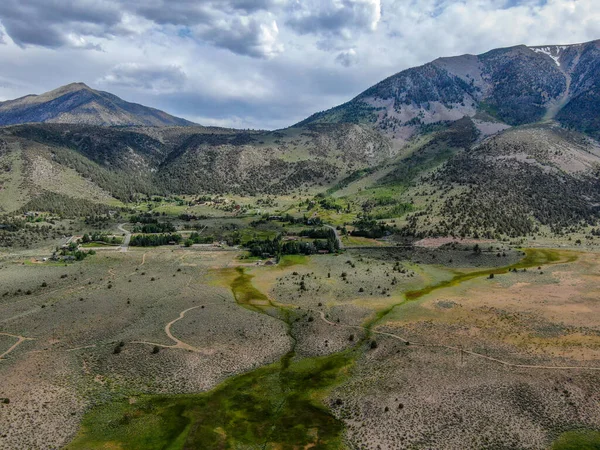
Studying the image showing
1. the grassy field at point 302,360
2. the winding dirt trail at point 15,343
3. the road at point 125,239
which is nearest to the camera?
the grassy field at point 302,360

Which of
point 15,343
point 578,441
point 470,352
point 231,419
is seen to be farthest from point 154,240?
point 578,441

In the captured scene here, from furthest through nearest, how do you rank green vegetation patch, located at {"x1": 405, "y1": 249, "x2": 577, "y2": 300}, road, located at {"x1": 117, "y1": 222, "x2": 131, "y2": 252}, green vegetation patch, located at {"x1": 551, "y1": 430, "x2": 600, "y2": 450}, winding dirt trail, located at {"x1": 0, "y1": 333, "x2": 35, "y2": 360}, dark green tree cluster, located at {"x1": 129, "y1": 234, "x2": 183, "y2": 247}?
dark green tree cluster, located at {"x1": 129, "y1": 234, "x2": 183, "y2": 247} < road, located at {"x1": 117, "y1": 222, "x2": 131, "y2": 252} < green vegetation patch, located at {"x1": 405, "y1": 249, "x2": 577, "y2": 300} < winding dirt trail, located at {"x1": 0, "y1": 333, "x2": 35, "y2": 360} < green vegetation patch, located at {"x1": 551, "y1": 430, "x2": 600, "y2": 450}

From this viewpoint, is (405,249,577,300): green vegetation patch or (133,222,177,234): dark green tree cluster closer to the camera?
(405,249,577,300): green vegetation patch

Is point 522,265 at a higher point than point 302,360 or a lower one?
higher

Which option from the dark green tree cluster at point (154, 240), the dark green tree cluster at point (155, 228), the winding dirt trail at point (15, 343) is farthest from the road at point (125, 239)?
the winding dirt trail at point (15, 343)

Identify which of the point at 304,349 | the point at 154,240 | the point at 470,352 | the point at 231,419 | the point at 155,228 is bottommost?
the point at 231,419

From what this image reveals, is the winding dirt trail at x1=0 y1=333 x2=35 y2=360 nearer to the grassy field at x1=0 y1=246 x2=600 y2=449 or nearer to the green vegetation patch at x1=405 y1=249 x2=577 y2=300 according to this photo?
the grassy field at x1=0 y1=246 x2=600 y2=449

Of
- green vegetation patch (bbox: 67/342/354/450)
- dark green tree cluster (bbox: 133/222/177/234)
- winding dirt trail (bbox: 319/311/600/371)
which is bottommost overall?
green vegetation patch (bbox: 67/342/354/450)

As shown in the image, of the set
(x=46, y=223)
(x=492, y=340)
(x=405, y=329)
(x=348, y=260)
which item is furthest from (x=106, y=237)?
(x=492, y=340)

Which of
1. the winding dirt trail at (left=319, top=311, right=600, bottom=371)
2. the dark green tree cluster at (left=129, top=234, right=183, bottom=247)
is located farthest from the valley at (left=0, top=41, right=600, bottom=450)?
the dark green tree cluster at (left=129, top=234, right=183, bottom=247)

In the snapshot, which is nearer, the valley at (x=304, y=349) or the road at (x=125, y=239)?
the valley at (x=304, y=349)

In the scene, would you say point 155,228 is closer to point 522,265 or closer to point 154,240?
point 154,240

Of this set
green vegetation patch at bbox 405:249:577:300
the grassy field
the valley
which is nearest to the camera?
the grassy field

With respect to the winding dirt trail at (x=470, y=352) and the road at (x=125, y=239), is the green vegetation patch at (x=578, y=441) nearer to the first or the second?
the winding dirt trail at (x=470, y=352)
